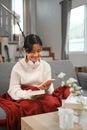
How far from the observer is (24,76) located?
1854 millimetres

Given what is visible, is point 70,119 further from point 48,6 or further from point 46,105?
point 48,6

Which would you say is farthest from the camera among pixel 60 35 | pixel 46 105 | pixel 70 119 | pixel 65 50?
pixel 60 35

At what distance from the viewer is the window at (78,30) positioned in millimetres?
4223

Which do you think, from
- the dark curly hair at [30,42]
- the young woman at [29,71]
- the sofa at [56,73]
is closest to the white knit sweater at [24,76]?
the young woman at [29,71]

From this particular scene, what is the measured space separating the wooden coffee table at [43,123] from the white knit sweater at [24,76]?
458 millimetres

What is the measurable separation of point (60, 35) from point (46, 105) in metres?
3.45

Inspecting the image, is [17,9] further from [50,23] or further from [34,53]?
[34,53]

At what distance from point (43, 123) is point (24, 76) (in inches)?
28.4

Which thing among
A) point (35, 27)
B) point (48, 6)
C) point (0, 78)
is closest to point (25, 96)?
point (0, 78)

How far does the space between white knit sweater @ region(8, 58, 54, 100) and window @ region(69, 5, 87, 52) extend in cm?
246

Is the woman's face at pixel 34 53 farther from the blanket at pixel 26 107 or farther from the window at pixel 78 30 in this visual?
the window at pixel 78 30

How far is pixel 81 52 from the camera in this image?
4.28 meters

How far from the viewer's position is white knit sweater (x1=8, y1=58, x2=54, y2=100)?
175 cm

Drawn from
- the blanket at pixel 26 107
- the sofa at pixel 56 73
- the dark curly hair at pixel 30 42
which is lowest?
the blanket at pixel 26 107
